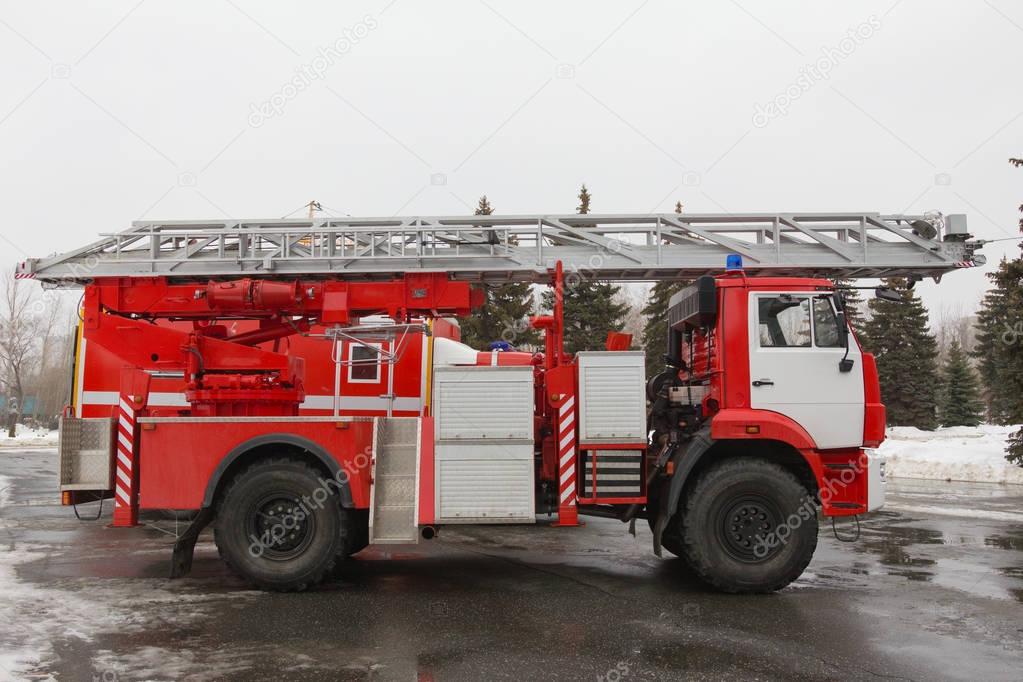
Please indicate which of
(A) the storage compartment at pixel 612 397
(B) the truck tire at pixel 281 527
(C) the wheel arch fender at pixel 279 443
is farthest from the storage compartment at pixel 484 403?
(B) the truck tire at pixel 281 527

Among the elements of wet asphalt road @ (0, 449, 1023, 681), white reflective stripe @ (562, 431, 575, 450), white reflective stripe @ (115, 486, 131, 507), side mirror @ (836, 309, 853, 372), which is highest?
side mirror @ (836, 309, 853, 372)

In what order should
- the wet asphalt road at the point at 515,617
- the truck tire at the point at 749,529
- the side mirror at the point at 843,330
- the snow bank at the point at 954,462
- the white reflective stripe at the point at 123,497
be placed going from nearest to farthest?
the wet asphalt road at the point at 515,617, the truck tire at the point at 749,529, the side mirror at the point at 843,330, the white reflective stripe at the point at 123,497, the snow bank at the point at 954,462

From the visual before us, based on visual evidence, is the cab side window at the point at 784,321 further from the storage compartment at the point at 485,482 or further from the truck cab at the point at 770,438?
the storage compartment at the point at 485,482

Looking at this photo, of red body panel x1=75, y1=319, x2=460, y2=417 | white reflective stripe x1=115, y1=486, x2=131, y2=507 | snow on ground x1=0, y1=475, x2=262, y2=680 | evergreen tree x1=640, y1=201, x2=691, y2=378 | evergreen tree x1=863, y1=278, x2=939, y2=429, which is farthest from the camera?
evergreen tree x1=863, y1=278, x2=939, y2=429

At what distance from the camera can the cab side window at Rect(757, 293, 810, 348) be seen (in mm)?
7918

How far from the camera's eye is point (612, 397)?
7.84 m

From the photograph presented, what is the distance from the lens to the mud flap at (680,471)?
7.60 metres

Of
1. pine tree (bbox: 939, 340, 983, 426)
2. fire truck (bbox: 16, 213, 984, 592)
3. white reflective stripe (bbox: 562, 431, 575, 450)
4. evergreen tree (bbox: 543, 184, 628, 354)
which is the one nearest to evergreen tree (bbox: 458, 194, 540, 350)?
evergreen tree (bbox: 543, 184, 628, 354)

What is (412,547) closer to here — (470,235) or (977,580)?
(470,235)

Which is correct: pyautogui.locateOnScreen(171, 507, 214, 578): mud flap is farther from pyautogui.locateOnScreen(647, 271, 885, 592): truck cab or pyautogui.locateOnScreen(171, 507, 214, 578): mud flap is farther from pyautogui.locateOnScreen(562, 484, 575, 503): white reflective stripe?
pyautogui.locateOnScreen(647, 271, 885, 592): truck cab

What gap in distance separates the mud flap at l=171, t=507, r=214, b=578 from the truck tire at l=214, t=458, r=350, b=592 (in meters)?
0.34

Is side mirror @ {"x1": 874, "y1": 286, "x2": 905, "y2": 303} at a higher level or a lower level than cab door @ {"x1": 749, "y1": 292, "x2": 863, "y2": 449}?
higher

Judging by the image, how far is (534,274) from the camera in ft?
27.7

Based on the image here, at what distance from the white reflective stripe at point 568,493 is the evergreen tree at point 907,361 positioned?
39.1 meters
